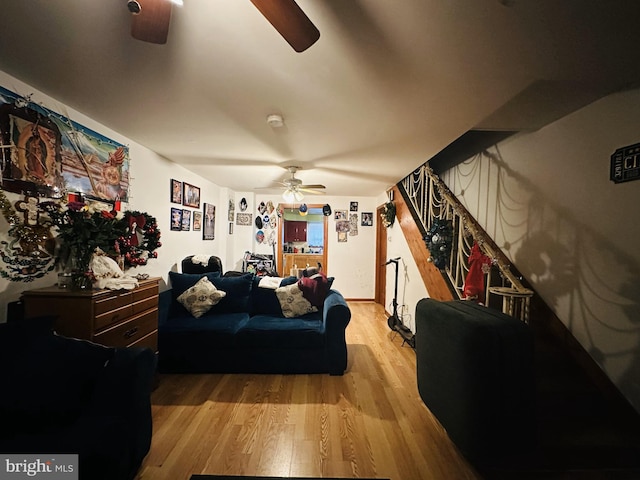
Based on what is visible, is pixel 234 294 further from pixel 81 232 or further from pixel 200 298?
pixel 81 232

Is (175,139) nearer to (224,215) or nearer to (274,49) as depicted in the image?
(274,49)

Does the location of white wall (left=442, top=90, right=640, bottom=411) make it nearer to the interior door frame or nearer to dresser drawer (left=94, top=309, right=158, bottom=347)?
the interior door frame

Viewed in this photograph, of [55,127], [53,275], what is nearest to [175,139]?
[55,127]

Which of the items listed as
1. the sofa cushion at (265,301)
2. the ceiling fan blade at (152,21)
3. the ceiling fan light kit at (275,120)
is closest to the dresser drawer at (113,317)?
the sofa cushion at (265,301)

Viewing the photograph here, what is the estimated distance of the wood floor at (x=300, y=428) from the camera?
144 centimetres

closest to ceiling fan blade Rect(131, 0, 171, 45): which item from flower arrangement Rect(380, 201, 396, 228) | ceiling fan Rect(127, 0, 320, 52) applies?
ceiling fan Rect(127, 0, 320, 52)

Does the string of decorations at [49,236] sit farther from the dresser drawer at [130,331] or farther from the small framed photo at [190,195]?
the small framed photo at [190,195]

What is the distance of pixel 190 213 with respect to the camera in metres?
3.56

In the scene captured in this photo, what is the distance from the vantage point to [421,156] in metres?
2.70

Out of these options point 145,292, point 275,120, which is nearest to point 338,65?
point 275,120

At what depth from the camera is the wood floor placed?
1440 millimetres

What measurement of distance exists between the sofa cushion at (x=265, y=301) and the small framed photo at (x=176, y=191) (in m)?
1.52

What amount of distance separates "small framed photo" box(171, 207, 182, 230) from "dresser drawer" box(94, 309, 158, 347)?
1330 mm

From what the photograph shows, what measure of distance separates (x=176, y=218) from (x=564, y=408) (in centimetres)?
410
